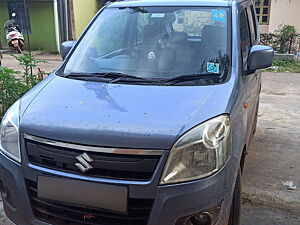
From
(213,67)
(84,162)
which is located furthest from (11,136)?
(213,67)

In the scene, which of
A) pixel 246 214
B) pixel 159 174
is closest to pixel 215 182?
pixel 159 174

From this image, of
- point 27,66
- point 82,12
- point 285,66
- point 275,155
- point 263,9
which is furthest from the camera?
point 82,12

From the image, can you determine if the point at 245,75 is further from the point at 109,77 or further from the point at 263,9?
the point at 263,9

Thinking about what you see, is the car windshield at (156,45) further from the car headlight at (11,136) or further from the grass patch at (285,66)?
the grass patch at (285,66)

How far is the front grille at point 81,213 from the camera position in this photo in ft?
6.79

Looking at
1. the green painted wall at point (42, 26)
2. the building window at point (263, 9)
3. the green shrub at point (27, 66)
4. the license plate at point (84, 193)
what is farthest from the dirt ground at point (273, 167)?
the green painted wall at point (42, 26)

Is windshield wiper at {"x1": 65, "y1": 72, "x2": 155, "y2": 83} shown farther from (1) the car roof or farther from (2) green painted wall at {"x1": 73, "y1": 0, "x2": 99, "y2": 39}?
(2) green painted wall at {"x1": 73, "y1": 0, "x2": 99, "y2": 39}

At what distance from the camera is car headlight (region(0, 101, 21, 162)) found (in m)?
2.31

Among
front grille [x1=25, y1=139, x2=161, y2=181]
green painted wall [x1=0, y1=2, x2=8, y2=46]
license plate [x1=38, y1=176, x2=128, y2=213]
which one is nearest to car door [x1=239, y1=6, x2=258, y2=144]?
front grille [x1=25, y1=139, x2=161, y2=181]

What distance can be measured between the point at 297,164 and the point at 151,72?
2347mm

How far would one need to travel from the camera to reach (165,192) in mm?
2014

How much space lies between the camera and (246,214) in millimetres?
3229

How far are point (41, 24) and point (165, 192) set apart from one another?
13568 millimetres

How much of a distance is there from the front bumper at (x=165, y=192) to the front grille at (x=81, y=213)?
34 mm
